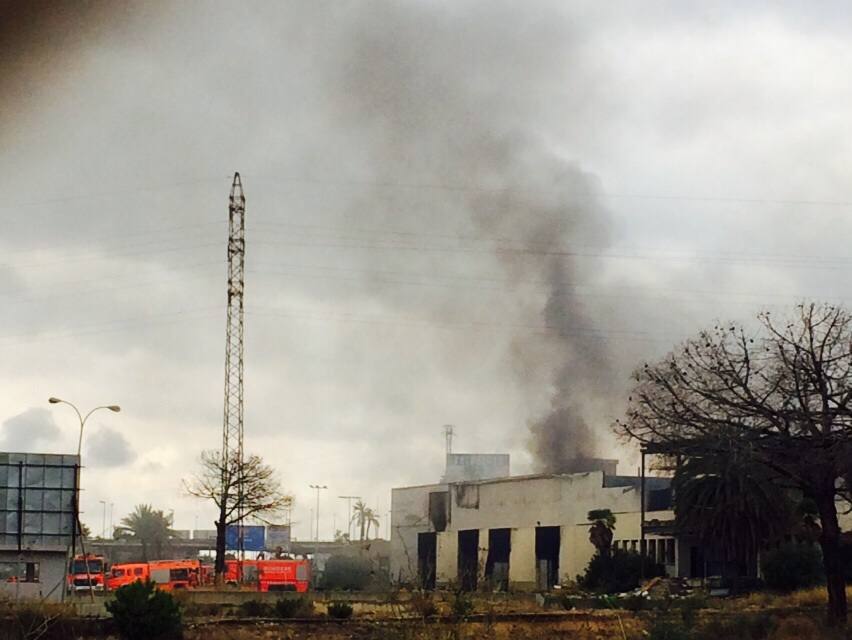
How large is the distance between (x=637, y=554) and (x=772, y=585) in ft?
54.7

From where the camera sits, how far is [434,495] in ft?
381

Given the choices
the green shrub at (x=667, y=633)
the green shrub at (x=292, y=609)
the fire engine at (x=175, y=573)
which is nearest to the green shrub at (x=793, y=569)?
the green shrub at (x=292, y=609)

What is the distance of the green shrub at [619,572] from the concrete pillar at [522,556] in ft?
56.9

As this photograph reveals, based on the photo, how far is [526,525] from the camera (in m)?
102

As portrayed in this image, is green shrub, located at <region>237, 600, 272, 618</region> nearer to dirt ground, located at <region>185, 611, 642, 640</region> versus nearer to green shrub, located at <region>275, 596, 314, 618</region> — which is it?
green shrub, located at <region>275, 596, 314, 618</region>

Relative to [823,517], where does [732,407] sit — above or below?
above

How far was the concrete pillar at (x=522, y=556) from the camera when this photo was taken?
99312mm

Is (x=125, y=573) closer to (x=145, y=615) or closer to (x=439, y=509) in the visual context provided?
(x=439, y=509)

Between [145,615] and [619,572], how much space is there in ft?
154

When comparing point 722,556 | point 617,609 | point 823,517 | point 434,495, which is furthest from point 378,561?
point 823,517

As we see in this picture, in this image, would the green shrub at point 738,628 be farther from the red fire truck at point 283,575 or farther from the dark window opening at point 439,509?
the dark window opening at point 439,509

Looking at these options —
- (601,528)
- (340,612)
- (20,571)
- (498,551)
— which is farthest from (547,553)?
(340,612)

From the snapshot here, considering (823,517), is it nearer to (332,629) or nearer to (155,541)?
(332,629)

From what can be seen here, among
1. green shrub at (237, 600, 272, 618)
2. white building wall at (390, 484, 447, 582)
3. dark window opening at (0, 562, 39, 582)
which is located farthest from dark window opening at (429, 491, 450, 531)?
green shrub at (237, 600, 272, 618)
